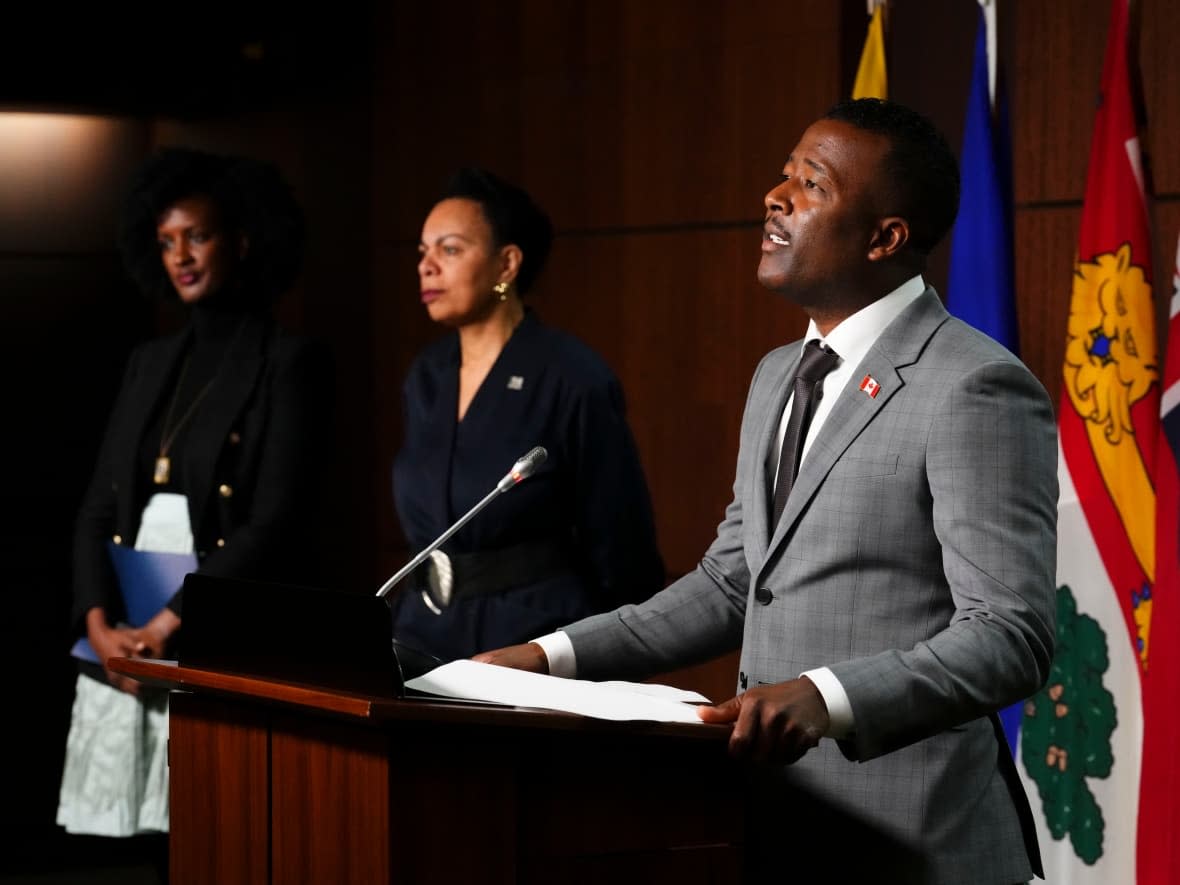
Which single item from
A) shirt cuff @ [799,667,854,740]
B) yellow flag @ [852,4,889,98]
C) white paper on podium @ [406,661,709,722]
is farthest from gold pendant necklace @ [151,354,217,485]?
shirt cuff @ [799,667,854,740]

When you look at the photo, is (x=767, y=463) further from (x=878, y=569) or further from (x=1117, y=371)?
(x=1117, y=371)

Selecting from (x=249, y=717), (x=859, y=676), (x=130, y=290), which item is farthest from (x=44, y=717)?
(x=859, y=676)

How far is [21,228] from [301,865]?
4.15 metres

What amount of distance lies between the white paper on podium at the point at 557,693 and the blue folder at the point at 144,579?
1964mm

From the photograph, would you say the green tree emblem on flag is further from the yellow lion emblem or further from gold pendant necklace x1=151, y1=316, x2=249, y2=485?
gold pendant necklace x1=151, y1=316, x2=249, y2=485

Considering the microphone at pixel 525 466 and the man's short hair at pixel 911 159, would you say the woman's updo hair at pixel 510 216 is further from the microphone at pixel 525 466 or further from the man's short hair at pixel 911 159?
the man's short hair at pixel 911 159

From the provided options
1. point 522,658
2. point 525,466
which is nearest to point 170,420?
point 525,466

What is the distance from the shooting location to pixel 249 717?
181 centimetres

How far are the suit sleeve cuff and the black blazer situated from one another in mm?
2197

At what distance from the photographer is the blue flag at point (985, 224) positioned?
3553 mm

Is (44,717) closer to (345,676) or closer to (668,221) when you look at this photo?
(668,221)

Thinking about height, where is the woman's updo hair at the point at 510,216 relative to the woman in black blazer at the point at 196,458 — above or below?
above

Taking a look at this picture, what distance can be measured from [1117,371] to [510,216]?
1285 millimetres

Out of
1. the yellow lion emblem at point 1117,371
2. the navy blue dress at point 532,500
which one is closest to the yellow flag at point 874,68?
the yellow lion emblem at point 1117,371
